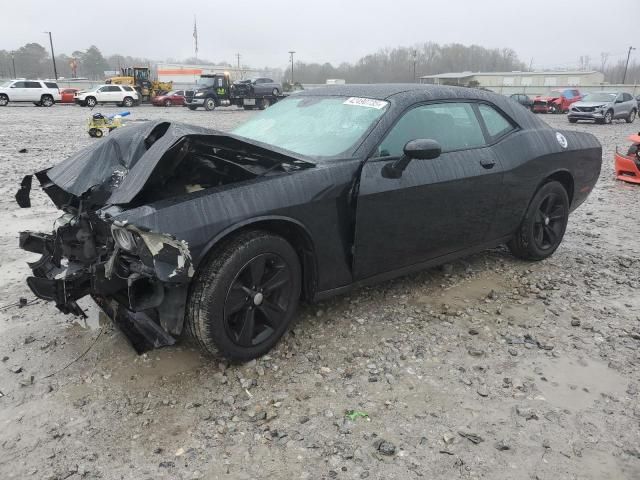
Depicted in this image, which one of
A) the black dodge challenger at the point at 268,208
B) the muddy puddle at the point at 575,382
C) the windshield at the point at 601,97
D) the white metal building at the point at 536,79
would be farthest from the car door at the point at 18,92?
the white metal building at the point at 536,79

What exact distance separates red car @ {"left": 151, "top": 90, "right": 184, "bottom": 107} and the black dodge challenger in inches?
1405

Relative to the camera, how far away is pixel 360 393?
2.80 meters

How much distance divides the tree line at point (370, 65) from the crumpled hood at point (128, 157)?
85.5m

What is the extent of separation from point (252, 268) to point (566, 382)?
6.41 feet

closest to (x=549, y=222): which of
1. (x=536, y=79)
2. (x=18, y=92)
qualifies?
(x=18, y=92)

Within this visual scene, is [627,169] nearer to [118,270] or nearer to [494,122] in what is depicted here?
[494,122]

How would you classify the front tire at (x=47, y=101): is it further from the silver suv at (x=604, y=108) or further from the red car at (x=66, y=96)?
the silver suv at (x=604, y=108)

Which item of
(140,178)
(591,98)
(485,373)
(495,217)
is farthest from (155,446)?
(591,98)

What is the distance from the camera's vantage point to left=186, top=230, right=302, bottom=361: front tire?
272 centimetres

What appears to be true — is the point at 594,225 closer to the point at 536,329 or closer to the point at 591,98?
the point at 536,329

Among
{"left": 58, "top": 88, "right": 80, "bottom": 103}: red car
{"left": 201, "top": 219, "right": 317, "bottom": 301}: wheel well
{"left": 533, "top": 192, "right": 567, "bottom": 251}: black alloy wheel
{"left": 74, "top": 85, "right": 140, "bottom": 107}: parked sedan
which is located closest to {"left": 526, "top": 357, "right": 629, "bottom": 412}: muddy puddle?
{"left": 201, "top": 219, "right": 317, "bottom": 301}: wheel well

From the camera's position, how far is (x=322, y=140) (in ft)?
11.5

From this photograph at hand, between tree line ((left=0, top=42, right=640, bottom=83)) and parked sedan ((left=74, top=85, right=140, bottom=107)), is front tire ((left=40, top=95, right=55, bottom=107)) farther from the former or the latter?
tree line ((left=0, top=42, right=640, bottom=83))

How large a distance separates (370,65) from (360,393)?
108050 millimetres
